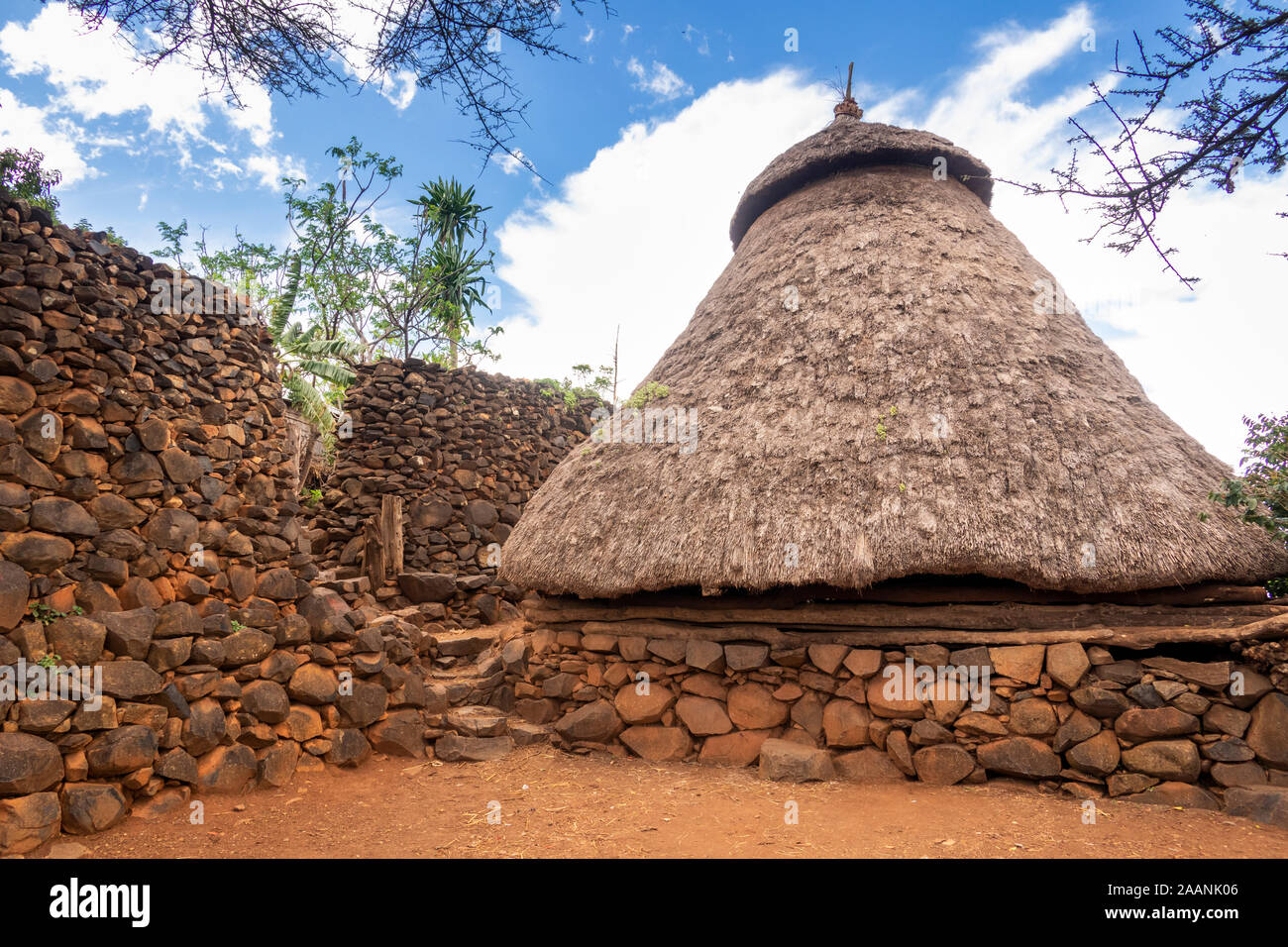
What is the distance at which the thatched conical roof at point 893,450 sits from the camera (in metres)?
4.91

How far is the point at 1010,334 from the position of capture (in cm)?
625

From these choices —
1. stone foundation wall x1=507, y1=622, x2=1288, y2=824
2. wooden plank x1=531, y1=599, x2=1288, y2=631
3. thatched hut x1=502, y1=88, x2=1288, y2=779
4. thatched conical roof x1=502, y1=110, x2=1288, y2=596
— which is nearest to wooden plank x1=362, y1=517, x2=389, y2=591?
thatched conical roof x1=502, y1=110, x2=1288, y2=596

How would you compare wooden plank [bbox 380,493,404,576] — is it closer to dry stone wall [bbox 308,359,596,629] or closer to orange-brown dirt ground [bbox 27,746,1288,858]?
dry stone wall [bbox 308,359,596,629]

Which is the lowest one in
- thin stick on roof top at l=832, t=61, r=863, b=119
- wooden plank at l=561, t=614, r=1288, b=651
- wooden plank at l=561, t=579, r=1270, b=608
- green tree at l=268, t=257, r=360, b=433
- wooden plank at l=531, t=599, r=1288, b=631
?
wooden plank at l=561, t=614, r=1288, b=651

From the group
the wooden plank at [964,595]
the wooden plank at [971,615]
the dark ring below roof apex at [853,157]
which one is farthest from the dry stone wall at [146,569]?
the dark ring below roof apex at [853,157]

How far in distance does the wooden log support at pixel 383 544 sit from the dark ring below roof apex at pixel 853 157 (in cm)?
711

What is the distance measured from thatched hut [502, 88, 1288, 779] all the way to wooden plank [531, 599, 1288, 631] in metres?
0.02

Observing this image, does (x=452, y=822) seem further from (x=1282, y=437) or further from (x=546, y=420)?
(x=546, y=420)

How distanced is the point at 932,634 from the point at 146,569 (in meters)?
5.97

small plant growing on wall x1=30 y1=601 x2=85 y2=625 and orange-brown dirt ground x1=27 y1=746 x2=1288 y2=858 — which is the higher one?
small plant growing on wall x1=30 y1=601 x2=85 y2=625

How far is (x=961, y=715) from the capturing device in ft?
16.5

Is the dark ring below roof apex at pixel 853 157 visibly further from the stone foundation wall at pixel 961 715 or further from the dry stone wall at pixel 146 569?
the dry stone wall at pixel 146 569

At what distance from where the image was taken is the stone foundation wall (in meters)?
4.43

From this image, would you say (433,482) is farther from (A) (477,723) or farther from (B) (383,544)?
(A) (477,723)
